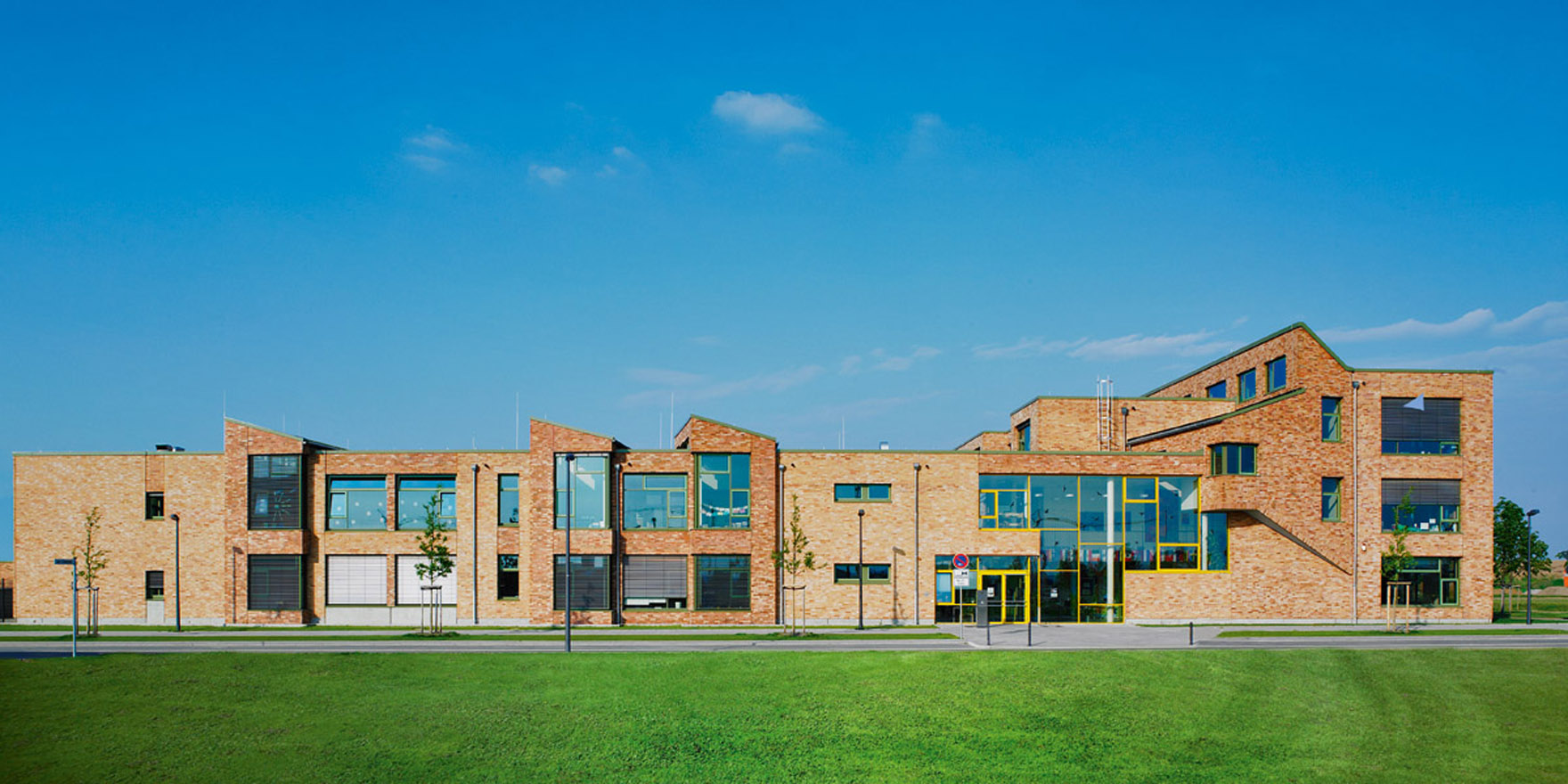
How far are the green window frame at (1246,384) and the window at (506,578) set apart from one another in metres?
35.8

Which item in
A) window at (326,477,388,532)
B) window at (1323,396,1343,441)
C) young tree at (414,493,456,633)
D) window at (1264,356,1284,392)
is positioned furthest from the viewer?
window at (1264,356,1284,392)

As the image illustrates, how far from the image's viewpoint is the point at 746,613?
139 ft

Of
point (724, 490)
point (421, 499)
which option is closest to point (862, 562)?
point (724, 490)

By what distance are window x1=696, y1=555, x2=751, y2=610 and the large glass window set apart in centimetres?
1064

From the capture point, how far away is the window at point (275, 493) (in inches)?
1727

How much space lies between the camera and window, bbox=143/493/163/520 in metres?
44.7

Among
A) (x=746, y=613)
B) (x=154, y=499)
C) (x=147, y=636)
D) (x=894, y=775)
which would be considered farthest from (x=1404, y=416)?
(x=154, y=499)

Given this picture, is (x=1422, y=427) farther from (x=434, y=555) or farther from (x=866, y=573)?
(x=434, y=555)

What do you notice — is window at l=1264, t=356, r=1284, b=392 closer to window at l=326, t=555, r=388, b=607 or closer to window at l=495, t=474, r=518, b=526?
window at l=495, t=474, r=518, b=526

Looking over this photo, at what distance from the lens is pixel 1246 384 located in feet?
158

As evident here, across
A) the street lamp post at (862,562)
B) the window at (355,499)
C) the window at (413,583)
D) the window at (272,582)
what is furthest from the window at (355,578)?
the street lamp post at (862,562)

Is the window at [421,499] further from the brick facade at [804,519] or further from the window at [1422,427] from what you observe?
the window at [1422,427]

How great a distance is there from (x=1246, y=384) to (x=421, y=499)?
3976 cm

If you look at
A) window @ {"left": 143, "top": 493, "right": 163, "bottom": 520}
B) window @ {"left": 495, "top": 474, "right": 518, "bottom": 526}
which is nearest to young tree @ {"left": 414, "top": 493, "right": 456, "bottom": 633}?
window @ {"left": 495, "top": 474, "right": 518, "bottom": 526}
